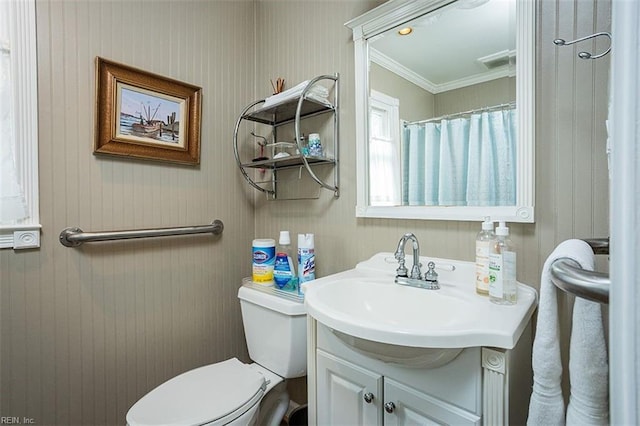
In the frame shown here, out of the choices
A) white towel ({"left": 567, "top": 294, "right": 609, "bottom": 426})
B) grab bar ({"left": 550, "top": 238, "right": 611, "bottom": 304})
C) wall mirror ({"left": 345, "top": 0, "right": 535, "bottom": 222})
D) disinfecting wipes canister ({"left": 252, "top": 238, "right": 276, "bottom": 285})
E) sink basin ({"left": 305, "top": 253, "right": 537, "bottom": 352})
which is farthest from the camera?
disinfecting wipes canister ({"left": 252, "top": 238, "right": 276, "bottom": 285})

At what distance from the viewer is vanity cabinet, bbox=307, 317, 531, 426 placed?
25.3 inches

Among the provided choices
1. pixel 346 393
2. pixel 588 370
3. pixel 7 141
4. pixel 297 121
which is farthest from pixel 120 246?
pixel 588 370

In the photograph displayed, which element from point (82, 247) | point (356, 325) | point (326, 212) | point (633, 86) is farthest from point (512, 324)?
point (82, 247)

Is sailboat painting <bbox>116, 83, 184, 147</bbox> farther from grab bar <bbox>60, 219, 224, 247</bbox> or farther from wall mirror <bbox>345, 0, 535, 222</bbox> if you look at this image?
wall mirror <bbox>345, 0, 535, 222</bbox>

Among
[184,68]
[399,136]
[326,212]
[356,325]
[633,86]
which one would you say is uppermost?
[184,68]

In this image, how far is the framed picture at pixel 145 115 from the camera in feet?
3.77

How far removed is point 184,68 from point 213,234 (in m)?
0.77

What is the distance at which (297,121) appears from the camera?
115 cm

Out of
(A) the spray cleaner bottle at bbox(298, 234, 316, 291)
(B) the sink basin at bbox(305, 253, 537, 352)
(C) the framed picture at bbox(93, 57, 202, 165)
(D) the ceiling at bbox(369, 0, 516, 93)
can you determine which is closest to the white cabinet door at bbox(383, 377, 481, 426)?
(B) the sink basin at bbox(305, 253, 537, 352)

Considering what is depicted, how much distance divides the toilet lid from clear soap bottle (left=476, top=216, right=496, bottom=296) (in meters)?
0.81

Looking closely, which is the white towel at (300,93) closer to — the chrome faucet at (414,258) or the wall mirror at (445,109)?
the wall mirror at (445,109)

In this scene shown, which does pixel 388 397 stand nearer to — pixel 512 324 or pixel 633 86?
pixel 512 324

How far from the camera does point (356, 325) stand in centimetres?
66

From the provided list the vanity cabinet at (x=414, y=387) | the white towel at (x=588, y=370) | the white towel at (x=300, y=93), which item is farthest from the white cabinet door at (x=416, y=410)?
the white towel at (x=300, y=93)
